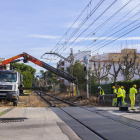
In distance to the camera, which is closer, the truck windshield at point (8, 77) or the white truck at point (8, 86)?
the white truck at point (8, 86)

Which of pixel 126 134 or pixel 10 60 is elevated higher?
pixel 10 60

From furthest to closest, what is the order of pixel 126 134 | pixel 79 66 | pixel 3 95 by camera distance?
pixel 79 66, pixel 3 95, pixel 126 134

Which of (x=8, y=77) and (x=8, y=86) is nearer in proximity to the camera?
(x=8, y=86)

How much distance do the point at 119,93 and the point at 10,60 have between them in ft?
50.2

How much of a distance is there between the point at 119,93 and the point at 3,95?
29.3ft

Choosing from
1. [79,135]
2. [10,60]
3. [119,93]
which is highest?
[10,60]

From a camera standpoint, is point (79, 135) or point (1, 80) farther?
point (1, 80)

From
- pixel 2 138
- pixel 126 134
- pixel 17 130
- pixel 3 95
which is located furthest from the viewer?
pixel 3 95

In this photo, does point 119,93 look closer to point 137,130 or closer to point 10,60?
point 137,130

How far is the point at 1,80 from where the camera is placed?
18.4 metres


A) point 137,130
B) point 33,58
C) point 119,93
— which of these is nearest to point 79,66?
point 33,58

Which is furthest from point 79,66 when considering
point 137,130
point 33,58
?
point 137,130

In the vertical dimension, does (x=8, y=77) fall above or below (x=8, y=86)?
above

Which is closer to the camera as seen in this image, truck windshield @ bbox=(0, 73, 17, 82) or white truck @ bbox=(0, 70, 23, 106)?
white truck @ bbox=(0, 70, 23, 106)
